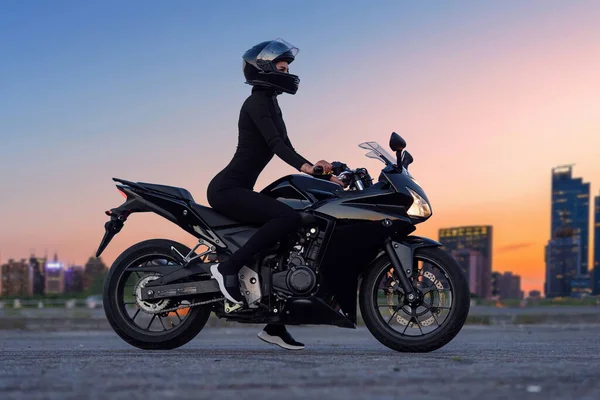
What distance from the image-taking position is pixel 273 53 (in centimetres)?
784

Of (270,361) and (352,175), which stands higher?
(352,175)

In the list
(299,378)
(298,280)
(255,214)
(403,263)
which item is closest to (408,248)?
(403,263)

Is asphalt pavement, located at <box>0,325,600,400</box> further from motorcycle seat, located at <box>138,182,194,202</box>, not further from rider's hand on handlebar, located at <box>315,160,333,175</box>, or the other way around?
motorcycle seat, located at <box>138,182,194,202</box>

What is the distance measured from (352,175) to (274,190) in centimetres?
66

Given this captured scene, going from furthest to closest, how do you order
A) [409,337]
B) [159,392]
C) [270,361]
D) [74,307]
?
[74,307] < [409,337] < [270,361] < [159,392]

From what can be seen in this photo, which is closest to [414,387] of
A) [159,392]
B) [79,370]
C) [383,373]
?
[383,373]

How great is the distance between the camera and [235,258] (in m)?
7.47

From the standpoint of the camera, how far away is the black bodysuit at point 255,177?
7426 millimetres

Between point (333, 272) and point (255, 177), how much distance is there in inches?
41.6

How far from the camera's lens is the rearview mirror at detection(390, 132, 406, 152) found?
24.5 ft

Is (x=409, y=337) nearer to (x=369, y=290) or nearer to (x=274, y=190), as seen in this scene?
(x=369, y=290)

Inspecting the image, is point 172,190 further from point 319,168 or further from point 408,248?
point 408,248

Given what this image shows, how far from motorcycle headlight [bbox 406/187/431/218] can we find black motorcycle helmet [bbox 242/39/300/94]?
54.3 inches

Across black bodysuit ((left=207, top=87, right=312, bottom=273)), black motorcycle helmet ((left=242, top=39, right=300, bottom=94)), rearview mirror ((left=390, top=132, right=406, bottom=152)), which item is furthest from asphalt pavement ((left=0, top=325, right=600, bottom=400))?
black motorcycle helmet ((left=242, top=39, right=300, bottom=94))
